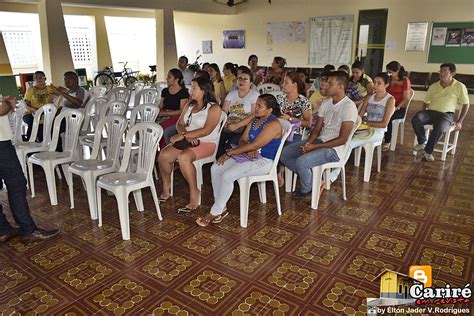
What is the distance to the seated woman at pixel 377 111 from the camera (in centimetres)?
396

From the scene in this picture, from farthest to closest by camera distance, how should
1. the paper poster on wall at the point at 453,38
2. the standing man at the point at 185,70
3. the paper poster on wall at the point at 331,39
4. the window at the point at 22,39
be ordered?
the window at the point at 22,39
the paper poster on wall at the point at 331,39
the paper poster on wall at the point at 453,38
the standing man at the point at 185,70

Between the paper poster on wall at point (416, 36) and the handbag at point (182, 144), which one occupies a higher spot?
the paper poster on wall at point (416, 36)

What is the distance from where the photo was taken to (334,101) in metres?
3.45

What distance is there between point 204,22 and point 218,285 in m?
11.5

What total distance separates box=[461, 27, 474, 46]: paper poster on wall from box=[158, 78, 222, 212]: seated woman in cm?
749

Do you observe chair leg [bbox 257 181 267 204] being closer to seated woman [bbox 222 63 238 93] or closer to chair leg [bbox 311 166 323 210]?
chair leg [bbox 311 166 323 210]

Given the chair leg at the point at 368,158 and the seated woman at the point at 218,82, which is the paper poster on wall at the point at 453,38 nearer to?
the seated woman at the point at 218,82

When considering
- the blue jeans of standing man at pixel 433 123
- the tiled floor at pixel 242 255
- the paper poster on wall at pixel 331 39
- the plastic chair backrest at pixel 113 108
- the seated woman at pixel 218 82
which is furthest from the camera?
the paper poster on wall at pixel 331 39

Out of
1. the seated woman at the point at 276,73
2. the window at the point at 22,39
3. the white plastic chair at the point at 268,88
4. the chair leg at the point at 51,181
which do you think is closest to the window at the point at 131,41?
the window at the point at 22,39

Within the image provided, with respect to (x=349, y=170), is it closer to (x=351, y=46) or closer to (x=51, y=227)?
(x=51, y=227)

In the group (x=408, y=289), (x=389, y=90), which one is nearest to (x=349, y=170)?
(x=389, y=90)

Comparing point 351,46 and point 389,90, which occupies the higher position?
point 351,46

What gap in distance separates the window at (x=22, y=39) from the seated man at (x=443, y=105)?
1068cm

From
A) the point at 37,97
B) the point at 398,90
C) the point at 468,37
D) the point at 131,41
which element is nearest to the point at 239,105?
the point at 398,90
